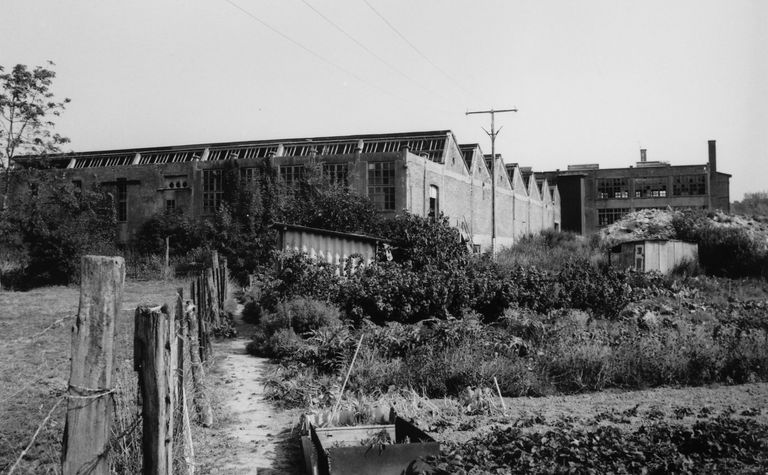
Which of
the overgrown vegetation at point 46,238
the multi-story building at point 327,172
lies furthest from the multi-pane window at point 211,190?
the overgrown vegetation at point 46,238

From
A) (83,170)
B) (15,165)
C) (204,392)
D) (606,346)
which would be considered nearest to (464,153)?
(83,170)

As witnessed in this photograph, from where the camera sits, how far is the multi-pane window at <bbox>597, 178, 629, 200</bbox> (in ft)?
184

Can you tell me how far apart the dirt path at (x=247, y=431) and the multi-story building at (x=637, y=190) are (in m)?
51.0

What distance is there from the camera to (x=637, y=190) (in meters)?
55.9

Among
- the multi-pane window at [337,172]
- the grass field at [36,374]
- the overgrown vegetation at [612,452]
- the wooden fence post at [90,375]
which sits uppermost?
the multi-pane window at [337,172]

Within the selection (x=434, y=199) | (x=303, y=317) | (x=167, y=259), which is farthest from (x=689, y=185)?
(x=303, y=317)

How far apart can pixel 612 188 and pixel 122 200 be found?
1612 inches

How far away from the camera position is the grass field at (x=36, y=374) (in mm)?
5617

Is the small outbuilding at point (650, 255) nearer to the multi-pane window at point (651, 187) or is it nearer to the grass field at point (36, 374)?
the grass field at point (36, 374)

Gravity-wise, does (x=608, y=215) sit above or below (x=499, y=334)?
above

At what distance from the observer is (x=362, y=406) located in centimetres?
691

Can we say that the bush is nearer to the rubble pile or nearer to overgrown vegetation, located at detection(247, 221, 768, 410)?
the rubble pile

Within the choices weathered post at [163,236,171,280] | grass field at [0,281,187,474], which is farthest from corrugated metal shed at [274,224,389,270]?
weathered post at [163,236,171,280]

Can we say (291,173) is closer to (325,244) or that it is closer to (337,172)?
(337,172)
